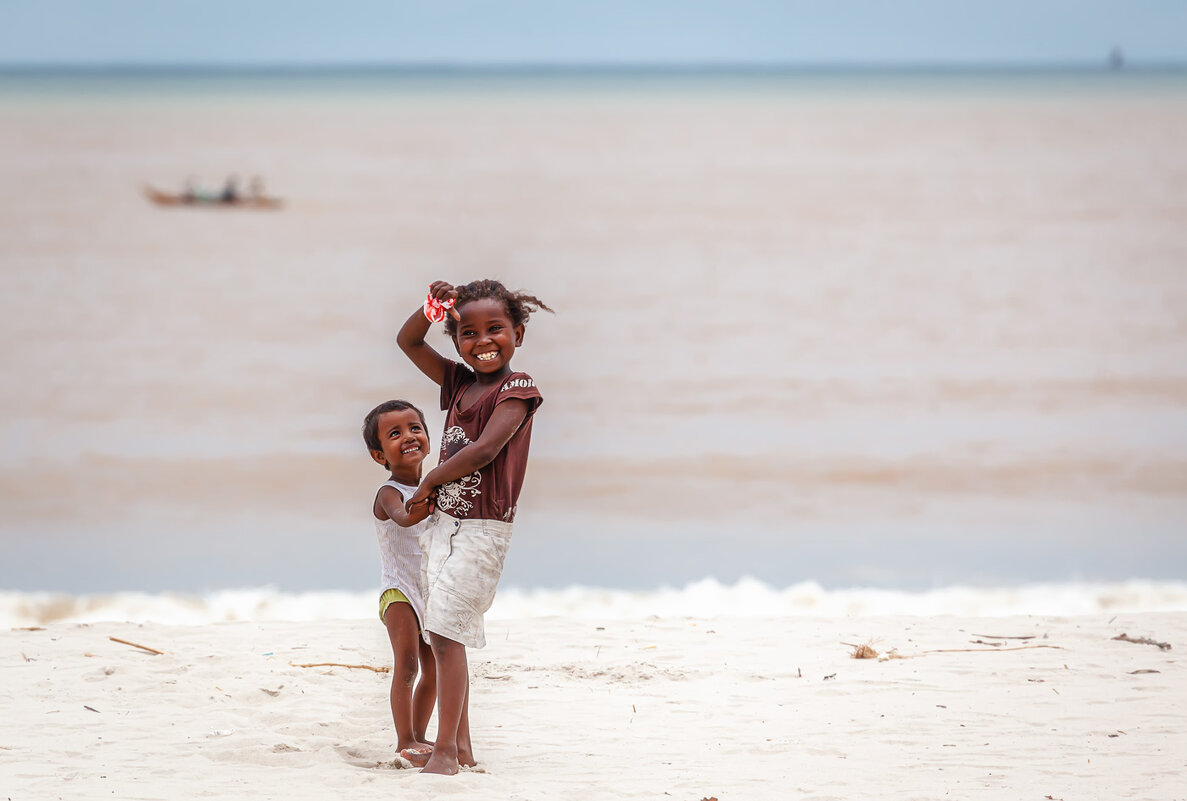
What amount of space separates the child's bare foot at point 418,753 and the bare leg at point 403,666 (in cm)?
1

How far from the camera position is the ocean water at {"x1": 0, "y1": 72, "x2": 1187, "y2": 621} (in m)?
7.75

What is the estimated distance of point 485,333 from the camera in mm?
4137

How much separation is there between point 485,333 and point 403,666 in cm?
102

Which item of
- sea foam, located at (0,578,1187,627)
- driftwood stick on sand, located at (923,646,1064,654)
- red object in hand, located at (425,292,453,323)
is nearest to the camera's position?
red object in hand, located at (425,292,453,323)

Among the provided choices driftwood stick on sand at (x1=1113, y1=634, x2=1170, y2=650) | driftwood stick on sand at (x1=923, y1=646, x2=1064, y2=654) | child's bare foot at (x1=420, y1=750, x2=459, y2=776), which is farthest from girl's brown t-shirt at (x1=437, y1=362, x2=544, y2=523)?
driftwood stick on sand at (x1=1113, y1=634, x2=1170, y2=650)

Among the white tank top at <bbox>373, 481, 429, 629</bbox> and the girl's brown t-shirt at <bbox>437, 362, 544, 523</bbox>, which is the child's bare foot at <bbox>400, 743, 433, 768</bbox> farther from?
the girl's brown t-shirt at <bbox>437, 362, 544, 523</bbox>

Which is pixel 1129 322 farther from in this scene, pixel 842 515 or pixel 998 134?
pixel 998 134

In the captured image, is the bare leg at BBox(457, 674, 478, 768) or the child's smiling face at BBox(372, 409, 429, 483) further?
the child's smiling face at BBox(372, 409, 429, 483)

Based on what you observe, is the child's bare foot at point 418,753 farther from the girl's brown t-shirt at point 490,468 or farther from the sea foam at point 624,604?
the sea foam at point 624,604

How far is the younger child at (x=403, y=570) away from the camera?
425 cm

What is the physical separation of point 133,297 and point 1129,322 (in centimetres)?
1149

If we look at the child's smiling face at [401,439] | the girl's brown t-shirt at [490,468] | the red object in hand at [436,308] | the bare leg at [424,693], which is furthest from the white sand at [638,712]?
the red object in hand at [436,308]

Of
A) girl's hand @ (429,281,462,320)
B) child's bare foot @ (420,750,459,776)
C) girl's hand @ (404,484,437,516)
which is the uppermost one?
girl's hand @ (429,281,462,320)

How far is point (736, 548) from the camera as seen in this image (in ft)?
26.3
